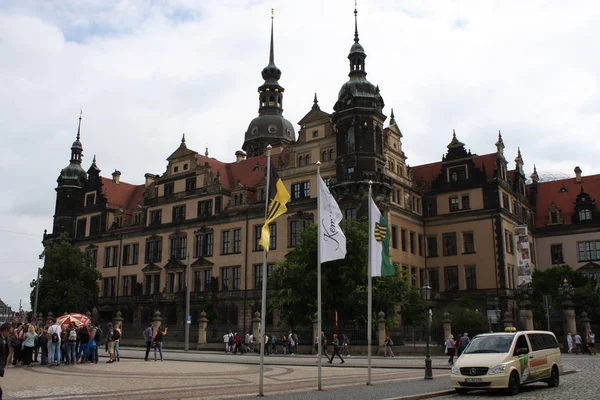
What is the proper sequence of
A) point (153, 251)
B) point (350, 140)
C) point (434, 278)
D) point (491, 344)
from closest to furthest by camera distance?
point (491, 344)
point (350, 140)
point (434, 278)
point (153, 251)

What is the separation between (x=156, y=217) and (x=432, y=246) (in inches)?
1266

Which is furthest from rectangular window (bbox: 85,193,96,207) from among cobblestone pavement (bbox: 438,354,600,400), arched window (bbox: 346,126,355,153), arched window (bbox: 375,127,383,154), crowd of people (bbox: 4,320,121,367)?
cobblestone pavement (bbox: 438,354,600,400)

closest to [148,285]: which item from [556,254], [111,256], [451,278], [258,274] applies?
[111,256]

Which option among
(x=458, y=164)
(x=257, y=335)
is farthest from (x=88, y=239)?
(x=458, y=164)

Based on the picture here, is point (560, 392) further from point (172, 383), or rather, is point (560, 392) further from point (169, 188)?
point (169, 188)

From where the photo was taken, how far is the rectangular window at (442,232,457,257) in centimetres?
6264

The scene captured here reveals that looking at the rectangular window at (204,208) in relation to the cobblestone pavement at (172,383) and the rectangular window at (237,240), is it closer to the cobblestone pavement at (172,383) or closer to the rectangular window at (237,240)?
the rectangular window at (237,240)

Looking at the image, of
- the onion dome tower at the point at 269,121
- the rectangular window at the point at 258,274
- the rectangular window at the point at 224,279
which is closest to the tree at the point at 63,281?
the rectangular window at the point at 224,279

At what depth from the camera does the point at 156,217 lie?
72000 millimetres

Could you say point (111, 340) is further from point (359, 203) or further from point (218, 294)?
point (218, 294)

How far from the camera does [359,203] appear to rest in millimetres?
54594

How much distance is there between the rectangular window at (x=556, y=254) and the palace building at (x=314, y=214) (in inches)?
96.4

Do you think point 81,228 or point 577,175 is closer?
point 577,175

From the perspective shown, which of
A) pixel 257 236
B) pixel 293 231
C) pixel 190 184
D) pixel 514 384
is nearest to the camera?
pixel 514 384
